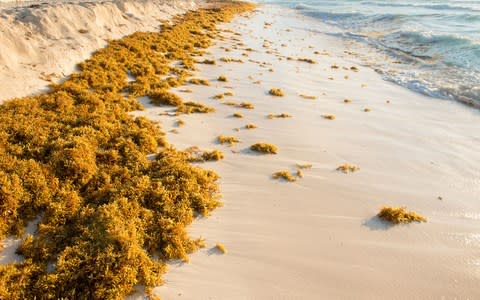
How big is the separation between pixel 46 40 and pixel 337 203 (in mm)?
11605

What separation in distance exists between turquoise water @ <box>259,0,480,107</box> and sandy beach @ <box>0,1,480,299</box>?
10.0 ft

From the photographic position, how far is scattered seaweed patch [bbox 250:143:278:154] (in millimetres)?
7965

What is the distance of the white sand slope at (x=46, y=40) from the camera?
9.17 metres

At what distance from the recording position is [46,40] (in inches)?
460

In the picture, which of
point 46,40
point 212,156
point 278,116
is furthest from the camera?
point 46,40

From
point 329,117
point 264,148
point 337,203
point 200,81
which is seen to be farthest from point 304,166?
point 200,81

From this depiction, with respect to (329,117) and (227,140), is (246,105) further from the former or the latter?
(227,140)

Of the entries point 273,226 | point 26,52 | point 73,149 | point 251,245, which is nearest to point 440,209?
point 273,226

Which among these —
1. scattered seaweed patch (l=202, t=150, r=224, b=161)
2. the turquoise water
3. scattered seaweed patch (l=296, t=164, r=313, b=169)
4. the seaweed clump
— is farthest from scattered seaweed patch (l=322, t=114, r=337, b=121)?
the turquoise water

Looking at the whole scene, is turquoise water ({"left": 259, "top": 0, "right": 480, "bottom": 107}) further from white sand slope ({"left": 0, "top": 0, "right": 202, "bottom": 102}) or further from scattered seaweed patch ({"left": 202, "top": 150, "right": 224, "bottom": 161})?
white sand slope ({"left": 0, "top": 0, "right": 202, "bottom": 102})

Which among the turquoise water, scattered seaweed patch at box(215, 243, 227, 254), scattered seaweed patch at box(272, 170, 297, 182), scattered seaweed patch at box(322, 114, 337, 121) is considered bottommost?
the turquoise water

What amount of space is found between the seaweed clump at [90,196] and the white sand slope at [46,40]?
3.70 feet

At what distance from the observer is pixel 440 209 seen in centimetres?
629

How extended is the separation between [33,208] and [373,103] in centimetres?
1124
